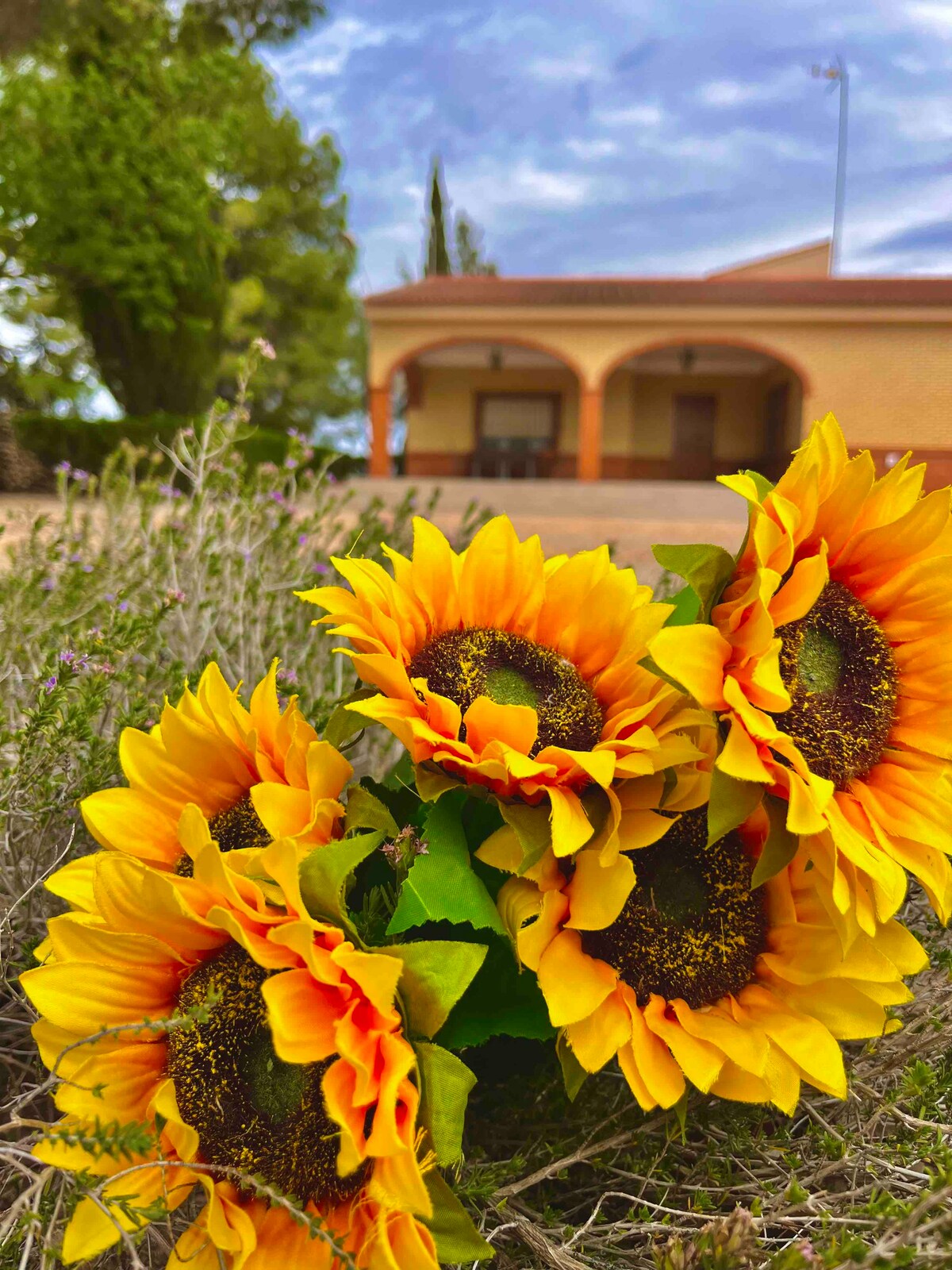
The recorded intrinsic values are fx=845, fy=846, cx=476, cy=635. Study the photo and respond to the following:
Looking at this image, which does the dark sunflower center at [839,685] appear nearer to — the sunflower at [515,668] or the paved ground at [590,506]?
the sunflower at [515,668]

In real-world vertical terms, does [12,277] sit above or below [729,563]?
above

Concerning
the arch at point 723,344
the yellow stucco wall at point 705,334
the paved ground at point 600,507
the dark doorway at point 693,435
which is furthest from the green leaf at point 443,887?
the dark doorway at point 693,435

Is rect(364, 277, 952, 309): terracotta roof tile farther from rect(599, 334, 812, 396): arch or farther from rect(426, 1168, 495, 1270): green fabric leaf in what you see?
rect(426, 1168, 495, 1270): green fabric leaf

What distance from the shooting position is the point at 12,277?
645 inches

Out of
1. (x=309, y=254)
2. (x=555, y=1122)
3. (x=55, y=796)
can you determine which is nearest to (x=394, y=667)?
(x=555, y=1122)

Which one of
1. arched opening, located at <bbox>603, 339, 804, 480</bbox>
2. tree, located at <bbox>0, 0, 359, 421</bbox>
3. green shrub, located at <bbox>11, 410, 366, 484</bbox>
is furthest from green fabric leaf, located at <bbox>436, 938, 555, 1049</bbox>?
arched opening, located at <bbox>603, 339, 804, 480</bbox>

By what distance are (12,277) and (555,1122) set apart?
19.4 meters

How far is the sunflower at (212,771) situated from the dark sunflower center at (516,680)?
13 cm

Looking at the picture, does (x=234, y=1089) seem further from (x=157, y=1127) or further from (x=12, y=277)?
(x=12, y=277)

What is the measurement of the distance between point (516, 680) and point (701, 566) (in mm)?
231

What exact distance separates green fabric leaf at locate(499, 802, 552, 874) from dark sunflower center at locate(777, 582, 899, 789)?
0.74ft

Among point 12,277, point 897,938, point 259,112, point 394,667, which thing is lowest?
point 897,938

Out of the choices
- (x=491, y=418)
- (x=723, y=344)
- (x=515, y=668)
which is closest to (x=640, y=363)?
(x=723, y=344)

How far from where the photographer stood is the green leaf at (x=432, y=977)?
670 millimetres
